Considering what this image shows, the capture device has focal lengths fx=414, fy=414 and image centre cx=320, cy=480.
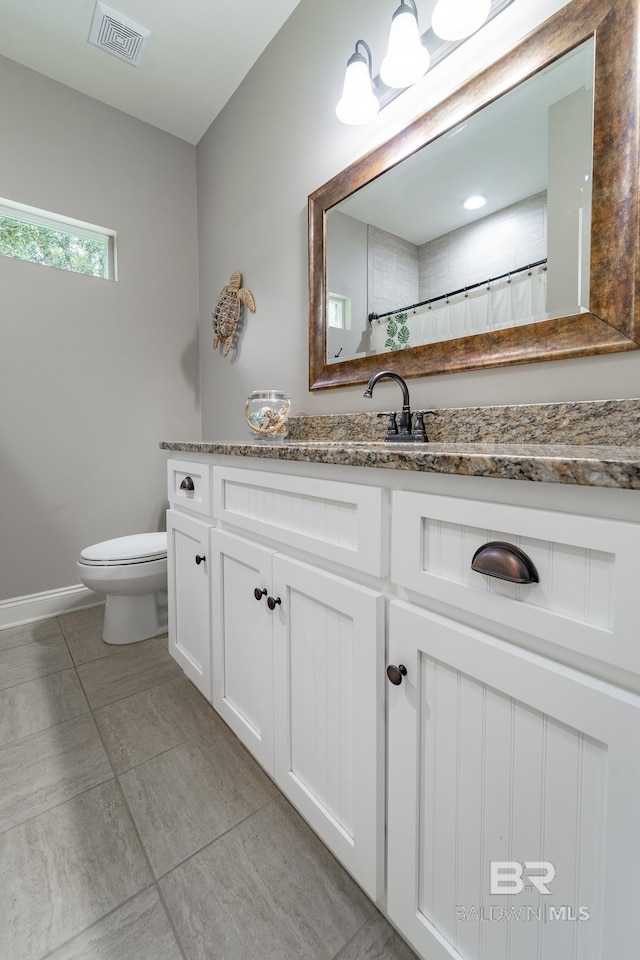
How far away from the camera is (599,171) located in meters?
0.88

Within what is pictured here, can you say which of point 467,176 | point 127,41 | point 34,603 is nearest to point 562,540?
point 467,176

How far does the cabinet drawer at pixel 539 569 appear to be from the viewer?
415 millimetres

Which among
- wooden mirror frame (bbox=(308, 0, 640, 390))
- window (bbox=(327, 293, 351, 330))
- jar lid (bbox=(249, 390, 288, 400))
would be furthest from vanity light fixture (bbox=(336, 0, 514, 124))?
jar lid (bbox=(249, 390, 288, 400))

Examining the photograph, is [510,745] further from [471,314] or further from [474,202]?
[474,202]

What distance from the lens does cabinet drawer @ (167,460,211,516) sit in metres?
1.27

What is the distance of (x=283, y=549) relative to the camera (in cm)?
93

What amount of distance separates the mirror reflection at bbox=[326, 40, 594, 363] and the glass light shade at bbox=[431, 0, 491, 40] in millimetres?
181

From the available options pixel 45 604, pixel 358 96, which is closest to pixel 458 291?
pixel 358 96

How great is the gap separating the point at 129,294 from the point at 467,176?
1.92 meters

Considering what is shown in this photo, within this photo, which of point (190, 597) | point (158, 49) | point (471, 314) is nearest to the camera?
point (471, 314)

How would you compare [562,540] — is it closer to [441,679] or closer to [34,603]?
[441,679]

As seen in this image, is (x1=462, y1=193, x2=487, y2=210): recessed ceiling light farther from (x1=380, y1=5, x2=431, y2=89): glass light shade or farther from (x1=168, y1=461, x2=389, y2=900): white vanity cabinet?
(x1=168, y1=461, x2=389, y2=900): white vanity cabinet

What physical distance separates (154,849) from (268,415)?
4.16 feet

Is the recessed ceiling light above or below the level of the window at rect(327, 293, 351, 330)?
above
